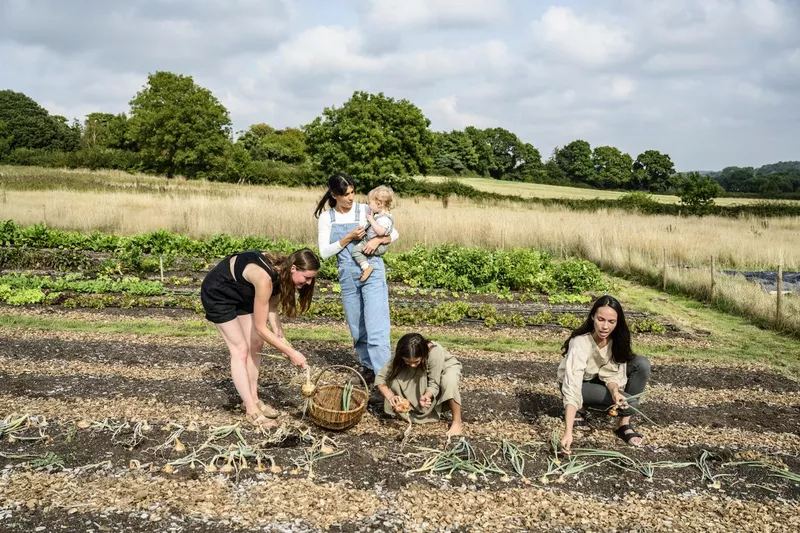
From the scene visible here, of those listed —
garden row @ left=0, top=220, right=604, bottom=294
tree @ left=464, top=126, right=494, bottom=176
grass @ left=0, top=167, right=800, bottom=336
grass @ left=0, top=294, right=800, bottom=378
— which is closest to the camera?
grass @ left=0, top=294, right=800, bottom=378

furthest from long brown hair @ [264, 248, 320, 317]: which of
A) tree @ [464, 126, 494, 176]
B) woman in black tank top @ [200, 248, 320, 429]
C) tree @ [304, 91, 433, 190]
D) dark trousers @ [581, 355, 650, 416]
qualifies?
tree @ [464, 126, 494, 176]

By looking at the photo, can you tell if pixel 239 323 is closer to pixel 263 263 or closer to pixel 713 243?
pixel 263 263

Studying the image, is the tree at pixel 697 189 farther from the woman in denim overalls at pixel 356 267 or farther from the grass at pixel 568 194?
the woman in denim overalls at pixel 356 267

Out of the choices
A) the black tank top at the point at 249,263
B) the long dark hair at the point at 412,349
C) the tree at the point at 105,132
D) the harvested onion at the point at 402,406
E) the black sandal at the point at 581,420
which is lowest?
the black sandal at the point at 581,420

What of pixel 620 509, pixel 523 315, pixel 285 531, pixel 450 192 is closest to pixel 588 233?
pixel 523 315

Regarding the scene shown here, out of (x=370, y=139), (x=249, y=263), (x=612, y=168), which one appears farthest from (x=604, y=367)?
(x=612, y=168)

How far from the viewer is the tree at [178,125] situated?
3275cm

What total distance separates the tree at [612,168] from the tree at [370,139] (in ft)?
118

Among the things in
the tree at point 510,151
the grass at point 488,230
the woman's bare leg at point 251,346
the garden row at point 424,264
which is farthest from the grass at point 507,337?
the tree at point 510,151

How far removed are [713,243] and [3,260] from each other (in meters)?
14.7

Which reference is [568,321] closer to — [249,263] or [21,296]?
[249,263]

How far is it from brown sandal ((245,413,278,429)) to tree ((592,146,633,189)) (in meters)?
63.9

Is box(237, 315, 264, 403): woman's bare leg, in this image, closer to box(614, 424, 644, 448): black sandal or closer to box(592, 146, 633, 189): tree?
box(614, 424, 644, 448): black sandal

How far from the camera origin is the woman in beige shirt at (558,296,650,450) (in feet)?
13.5
